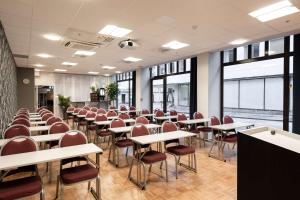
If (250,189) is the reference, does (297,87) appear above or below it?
above

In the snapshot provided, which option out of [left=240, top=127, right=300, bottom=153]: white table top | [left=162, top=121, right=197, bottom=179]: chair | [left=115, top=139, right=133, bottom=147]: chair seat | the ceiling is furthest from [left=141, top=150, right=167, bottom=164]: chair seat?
the ceiling

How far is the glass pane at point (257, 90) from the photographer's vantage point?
524cm

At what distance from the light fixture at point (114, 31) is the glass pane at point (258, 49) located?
3.81 meters

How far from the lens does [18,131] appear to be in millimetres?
3775

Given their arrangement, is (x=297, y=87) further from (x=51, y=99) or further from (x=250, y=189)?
(x=51, y=99)

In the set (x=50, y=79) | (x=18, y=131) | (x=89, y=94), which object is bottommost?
(x=18, y=131)

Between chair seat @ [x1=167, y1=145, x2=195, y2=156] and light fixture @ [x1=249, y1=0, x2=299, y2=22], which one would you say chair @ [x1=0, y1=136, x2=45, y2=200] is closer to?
chair seat @ [x1=167, y1=145, x2=195, y2=156]

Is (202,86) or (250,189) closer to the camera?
(250,189)

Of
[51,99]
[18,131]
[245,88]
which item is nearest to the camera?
[18,131]

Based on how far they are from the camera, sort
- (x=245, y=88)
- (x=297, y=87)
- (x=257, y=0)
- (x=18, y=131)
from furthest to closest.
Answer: (x=245, y=88) < (x=297, y=87) < (x=18, y=131) < (x=257, y=0)

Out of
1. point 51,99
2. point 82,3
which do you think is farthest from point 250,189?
point 51,99

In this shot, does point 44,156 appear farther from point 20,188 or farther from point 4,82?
point 4,82

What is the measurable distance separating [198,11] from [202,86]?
11.9ft

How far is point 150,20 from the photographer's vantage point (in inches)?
149
